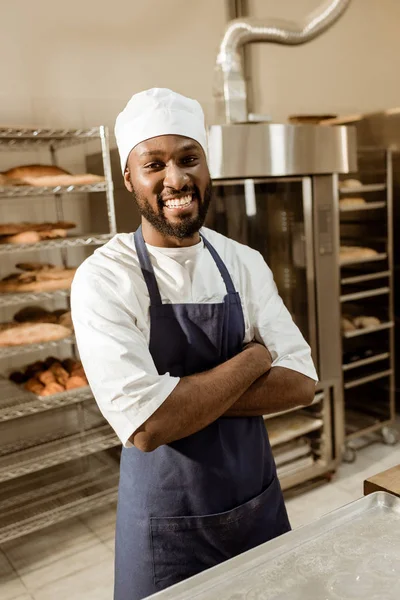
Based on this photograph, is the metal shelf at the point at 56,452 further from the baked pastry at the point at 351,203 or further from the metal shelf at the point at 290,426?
the baked pastry at the point at 351,203

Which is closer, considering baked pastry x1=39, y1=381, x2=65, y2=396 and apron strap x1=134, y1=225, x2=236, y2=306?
apron strap x1=134, y1=225, x2=236, y2=306

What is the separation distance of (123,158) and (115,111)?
184cm

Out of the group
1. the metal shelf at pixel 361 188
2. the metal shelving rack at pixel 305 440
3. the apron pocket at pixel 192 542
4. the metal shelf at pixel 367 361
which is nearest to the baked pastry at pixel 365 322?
the metal shelf at pixel 367 361

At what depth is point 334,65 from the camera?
161 inches

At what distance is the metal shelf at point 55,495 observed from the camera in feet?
8.52

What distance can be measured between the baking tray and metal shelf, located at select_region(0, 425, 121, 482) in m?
1.75

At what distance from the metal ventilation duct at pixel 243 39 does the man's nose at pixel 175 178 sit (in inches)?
64.0

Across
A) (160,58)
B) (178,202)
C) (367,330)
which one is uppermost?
(160,58)

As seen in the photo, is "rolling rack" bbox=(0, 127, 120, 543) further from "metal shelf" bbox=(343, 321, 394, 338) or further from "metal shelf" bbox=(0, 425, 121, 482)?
"metal shelf" bbox=(343, 321, 394, 338)

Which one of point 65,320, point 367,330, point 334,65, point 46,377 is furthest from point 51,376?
point 334,65

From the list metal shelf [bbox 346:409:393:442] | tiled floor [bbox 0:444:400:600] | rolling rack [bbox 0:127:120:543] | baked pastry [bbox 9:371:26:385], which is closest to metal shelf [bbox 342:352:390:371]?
metal shelf [bbox 346:409:393:442]

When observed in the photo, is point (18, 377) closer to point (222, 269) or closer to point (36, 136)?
point (36, 136)

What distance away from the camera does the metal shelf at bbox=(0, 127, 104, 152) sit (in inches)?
94.4

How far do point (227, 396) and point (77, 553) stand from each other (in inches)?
68.7
